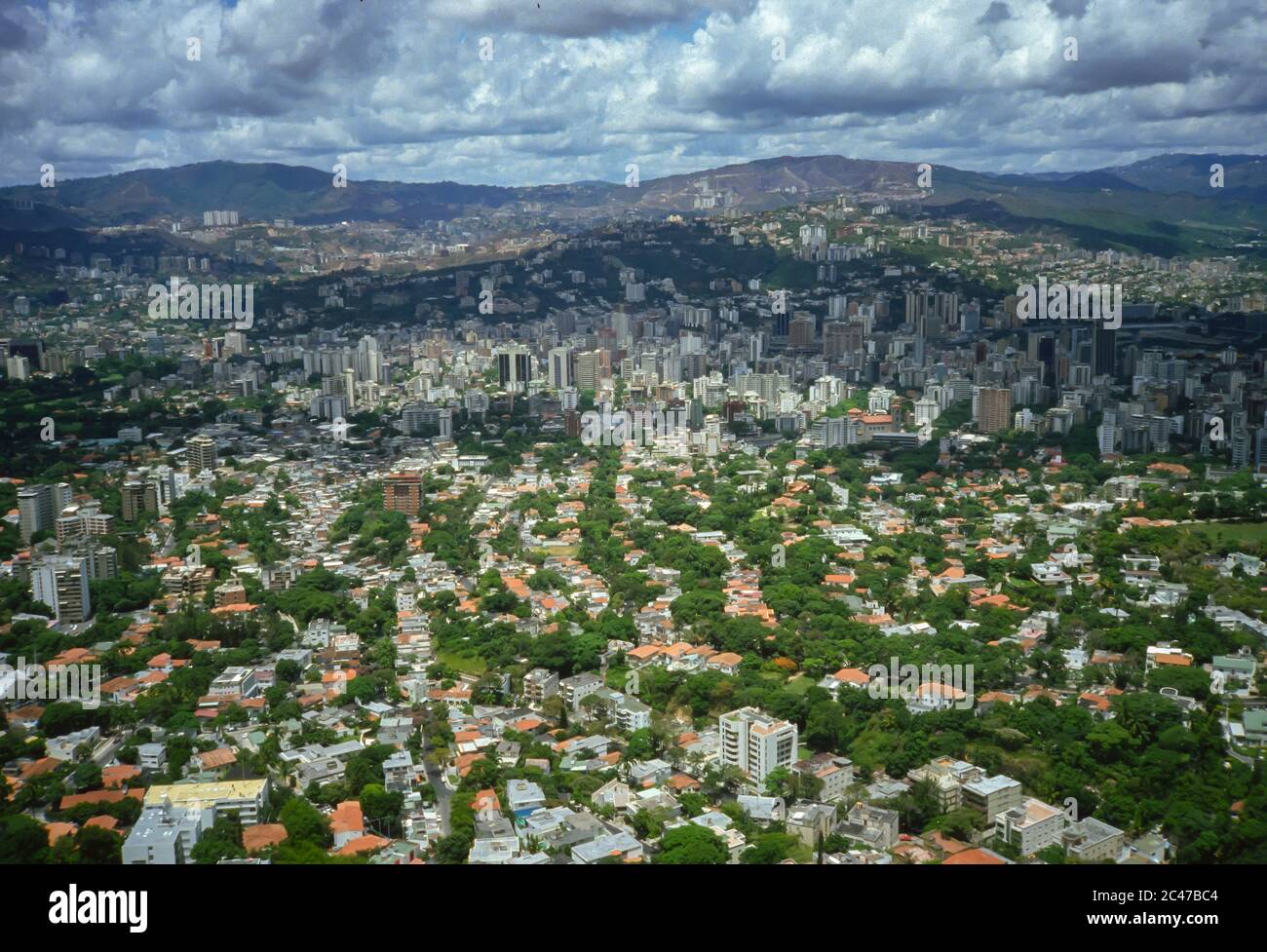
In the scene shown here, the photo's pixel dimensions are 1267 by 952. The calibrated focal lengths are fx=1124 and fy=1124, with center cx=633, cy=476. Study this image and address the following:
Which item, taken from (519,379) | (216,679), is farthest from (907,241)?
(216,679)

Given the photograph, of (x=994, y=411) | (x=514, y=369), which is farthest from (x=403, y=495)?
(x=994, y=411)

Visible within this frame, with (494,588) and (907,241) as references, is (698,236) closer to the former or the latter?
(907,241)

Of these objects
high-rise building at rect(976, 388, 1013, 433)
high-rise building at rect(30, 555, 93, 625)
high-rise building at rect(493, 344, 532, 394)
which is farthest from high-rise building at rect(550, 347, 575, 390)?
high-rise building at rect(30, 555, 93, 625)

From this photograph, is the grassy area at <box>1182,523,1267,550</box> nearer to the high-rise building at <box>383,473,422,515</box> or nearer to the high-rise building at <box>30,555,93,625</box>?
the high-rise building at <box>383,473,422,515</box>

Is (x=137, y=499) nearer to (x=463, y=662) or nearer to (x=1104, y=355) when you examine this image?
(x=463, y=662)

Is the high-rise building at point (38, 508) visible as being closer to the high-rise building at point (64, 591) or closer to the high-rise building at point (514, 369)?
the high-rise building at point (64, 591)
